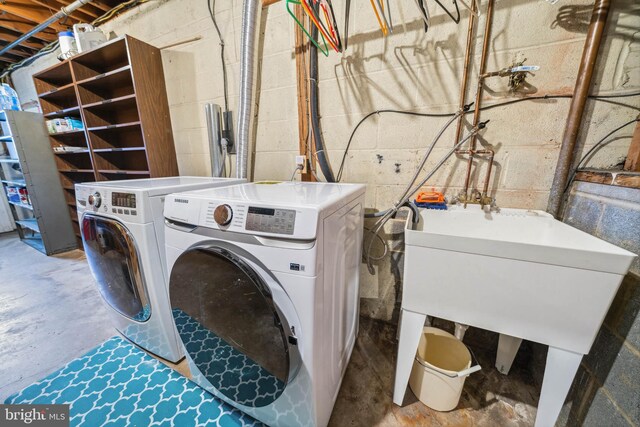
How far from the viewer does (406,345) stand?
90cm

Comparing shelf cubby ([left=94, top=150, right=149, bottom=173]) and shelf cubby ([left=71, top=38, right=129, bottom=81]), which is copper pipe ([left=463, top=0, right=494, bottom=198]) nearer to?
shelf cubby ([left=71, top=38, right=129, bottom=81])

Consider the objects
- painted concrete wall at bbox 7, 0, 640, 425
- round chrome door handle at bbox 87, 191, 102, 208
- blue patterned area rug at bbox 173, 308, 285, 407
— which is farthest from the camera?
round chrome door handle at bbox 87, 191, 102, 208

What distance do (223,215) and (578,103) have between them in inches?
58.2

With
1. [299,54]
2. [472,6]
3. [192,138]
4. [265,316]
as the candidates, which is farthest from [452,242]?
[192,138]

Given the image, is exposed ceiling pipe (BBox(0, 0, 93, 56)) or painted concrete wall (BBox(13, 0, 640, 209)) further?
exposed ceiling pipe (BBox(0, 0, 93, 56))

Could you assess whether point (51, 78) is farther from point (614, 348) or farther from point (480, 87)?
point (614, 348)

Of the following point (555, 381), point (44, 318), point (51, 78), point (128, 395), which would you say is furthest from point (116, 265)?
point (51, 78)

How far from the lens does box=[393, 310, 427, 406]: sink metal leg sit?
0.86 metres

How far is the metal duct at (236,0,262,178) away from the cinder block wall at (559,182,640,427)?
5.76ft

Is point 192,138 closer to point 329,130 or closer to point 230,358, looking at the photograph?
point 329,130

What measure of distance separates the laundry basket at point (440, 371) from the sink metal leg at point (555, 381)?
192mm

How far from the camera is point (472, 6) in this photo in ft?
3.18

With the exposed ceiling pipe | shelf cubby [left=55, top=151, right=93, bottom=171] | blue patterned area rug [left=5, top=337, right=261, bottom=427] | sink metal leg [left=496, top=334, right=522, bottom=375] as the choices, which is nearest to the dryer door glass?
blue patterned area rug [left=5, top=337, right=261, bottom=427]

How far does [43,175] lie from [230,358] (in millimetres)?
3370
